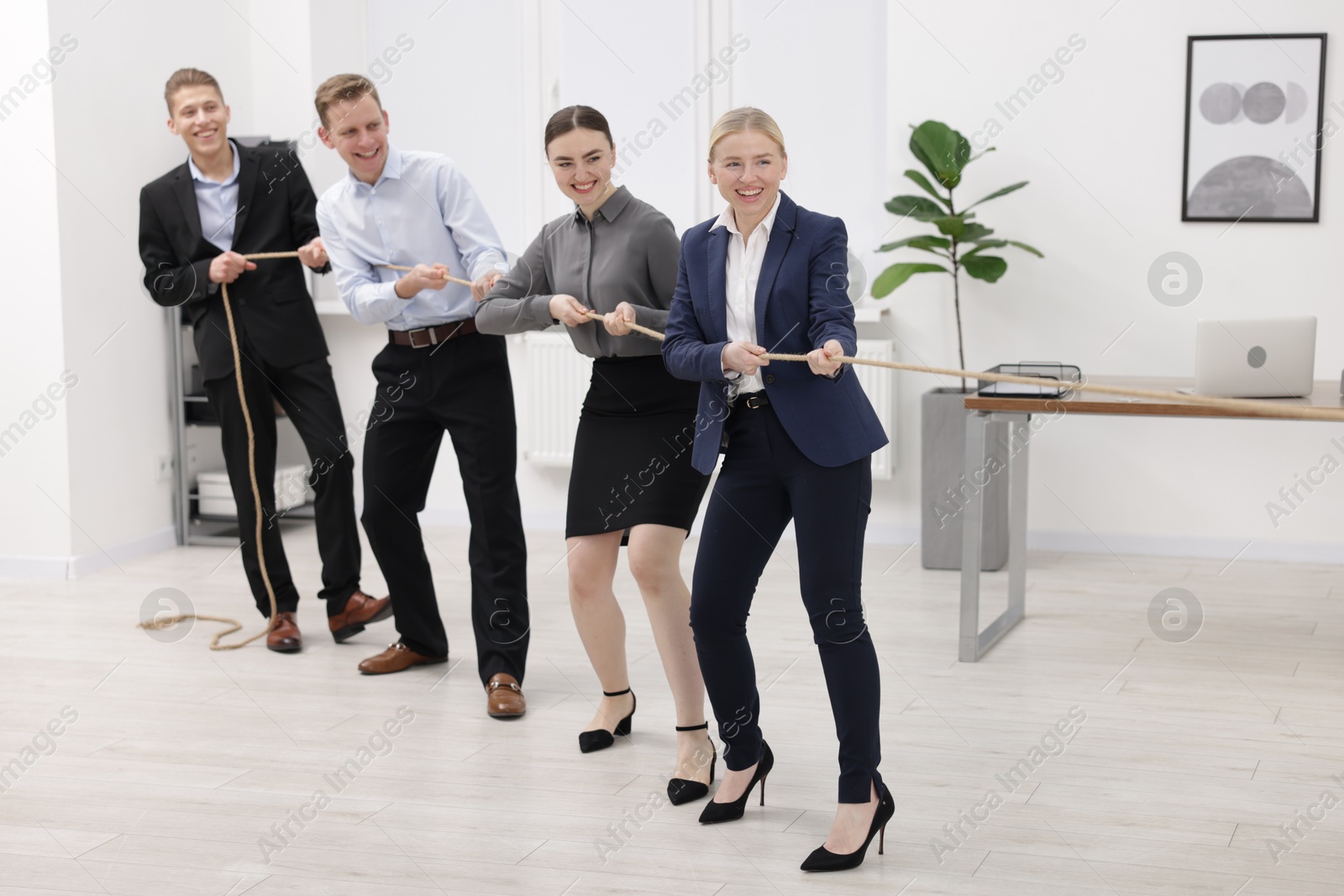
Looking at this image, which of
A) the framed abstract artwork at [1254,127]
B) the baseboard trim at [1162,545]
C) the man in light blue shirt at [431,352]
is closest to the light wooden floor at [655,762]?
the man in light blue shirt at [431,352]

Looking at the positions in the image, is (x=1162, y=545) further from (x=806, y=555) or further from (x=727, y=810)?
(x=806, y=555)

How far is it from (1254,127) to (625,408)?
129 inches

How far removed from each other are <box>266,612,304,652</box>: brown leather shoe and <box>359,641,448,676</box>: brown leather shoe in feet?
1.06

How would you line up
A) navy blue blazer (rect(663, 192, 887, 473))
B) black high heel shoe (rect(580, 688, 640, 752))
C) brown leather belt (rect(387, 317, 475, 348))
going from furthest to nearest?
brown leather belt (rect(387, 317, 475, 348)) < black high heel shoe (rect(580, 688, 640, 752)) < navy blue blazer (rect(663, 192, 887, 473))

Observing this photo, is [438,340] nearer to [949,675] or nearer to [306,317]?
[306,317]

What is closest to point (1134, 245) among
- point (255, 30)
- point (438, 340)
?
point (438, 340)

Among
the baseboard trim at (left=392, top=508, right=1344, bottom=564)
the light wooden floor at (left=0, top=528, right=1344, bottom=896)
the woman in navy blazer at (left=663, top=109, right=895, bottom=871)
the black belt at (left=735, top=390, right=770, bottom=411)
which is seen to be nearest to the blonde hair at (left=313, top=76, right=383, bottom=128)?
the woman in navy blazer at (left=663, top=109, right=895, bottom=871)

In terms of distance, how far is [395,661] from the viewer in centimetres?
373

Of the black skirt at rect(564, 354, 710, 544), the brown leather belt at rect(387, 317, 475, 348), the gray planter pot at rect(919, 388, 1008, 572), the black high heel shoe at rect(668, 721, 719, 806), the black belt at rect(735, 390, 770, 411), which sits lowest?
the black high heel shoe at rect(668, 721, 719, 806)

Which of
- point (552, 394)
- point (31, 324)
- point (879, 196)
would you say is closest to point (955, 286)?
point (879, 196)

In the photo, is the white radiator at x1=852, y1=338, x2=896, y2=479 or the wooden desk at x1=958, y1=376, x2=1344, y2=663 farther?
the white radiator at x1=852, y1=338, x2=896, y2=479

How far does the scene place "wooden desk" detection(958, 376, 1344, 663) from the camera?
3.58 meters

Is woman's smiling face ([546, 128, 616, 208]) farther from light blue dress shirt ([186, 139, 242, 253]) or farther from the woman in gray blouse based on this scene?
light blue dress shirt ([186, 139, 242, 253])

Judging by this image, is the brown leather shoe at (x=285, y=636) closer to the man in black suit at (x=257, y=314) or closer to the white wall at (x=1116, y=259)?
the man in black suit at (x=257, y=314)
